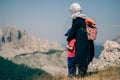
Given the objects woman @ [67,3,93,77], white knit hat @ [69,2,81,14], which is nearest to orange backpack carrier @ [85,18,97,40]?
woman @ [67,3,93,77]

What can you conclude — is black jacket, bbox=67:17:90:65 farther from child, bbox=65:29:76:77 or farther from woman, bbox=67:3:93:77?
child, bbox=65:29:76:77

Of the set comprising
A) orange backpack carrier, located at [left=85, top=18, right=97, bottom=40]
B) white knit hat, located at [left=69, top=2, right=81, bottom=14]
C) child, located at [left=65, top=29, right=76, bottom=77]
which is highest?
white knit hat, located at [left=69, top=2, right=81, bottom=14]

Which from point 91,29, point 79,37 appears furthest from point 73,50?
point 91,29

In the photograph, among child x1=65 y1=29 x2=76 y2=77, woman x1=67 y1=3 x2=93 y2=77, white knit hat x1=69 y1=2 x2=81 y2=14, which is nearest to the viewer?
white knit hat x1=69 y1=2 x2=81 y2=14

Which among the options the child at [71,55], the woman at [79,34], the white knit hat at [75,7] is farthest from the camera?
the child at [71,55]

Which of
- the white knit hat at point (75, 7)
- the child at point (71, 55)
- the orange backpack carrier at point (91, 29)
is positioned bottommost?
the child at point (71, 55)

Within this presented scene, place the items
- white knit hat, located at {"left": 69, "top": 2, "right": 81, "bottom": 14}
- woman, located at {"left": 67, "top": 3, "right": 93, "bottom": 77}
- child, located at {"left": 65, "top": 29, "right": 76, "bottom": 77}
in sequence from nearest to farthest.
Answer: white knit hat, located at {"left": 69, "top": 2, "right": 81, "bottom": 14}
woman, located at {"left": 67, "top": 3, "right": 93, "bottom": 77}
child, located at {"left": 65, "top": 29, "right": 76, "bottom": 77}

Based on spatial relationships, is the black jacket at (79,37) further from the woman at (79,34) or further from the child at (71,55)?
the child at (71,55)

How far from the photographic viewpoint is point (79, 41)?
13.4 metres

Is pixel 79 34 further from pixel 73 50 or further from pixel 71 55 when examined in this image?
pixel 71 55

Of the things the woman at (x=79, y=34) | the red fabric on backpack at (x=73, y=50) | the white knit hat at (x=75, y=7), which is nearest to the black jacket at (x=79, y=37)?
the woman at (x=79, y=34)

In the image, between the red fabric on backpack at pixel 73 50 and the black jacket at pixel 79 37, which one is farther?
the red fabric on backpack at pixel 73 50

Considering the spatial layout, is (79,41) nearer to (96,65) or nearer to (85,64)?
(85,64)

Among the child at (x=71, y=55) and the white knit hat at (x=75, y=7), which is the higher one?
the white knit hat at (x=75, y=7)
